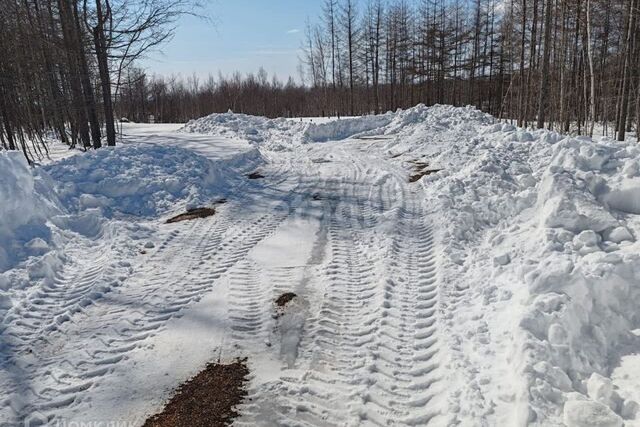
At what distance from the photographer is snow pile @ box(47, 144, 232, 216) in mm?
7941

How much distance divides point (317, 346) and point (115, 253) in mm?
3626

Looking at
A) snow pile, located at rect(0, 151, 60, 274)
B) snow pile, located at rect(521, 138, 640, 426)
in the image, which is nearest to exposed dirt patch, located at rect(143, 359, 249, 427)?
snow pile, located at rect(521, 138, 640, 426)

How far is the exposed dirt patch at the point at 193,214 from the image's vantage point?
763 cm

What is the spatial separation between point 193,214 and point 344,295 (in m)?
4.08

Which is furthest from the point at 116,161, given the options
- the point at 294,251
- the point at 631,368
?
the point at 631,368

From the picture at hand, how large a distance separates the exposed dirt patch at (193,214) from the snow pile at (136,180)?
1.13 ft

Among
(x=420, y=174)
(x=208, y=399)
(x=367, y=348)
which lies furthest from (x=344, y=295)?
(x=420, y=174)

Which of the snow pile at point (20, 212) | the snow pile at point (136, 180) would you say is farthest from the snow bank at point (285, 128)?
the snow pile at point (20, 212)

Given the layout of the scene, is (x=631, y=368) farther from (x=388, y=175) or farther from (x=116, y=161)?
(x=116, y=161)

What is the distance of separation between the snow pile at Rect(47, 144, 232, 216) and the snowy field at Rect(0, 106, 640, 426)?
0.23 feet

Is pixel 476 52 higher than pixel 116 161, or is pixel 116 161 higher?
pixel 476 52

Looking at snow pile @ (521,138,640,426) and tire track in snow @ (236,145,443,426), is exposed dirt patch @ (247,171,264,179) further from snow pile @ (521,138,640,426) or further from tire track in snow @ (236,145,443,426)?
snow pile @ (521,138,640,426)

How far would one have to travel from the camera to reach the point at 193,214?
7.88 metres

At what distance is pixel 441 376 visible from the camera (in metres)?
3.54
